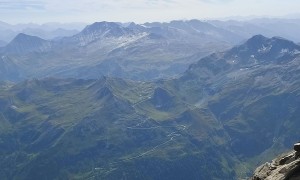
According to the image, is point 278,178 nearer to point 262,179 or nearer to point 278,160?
point 262,179

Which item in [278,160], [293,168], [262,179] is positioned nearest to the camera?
[293,168]

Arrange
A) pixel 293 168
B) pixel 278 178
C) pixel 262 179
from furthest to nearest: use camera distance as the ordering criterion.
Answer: pixel 262 179, pixel 278 178, pixel 293 168

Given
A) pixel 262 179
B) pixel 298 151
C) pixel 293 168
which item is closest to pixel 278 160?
pixel 262 179

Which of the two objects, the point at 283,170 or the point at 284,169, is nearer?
the point at 284,169

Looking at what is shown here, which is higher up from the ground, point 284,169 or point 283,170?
point 284,169
